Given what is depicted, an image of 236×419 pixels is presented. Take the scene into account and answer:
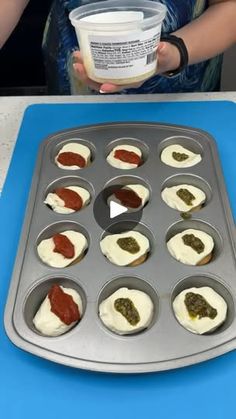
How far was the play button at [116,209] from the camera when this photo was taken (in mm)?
1031

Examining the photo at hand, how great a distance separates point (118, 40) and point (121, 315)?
52cm

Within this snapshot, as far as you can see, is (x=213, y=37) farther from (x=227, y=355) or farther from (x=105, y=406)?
(x=105, y=406)

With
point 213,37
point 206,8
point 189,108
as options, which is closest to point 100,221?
point 189,108

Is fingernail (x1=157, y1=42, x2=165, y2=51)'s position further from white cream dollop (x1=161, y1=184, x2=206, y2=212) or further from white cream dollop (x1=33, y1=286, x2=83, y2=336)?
white cream dollop (x1=33, y1=286, x2=83, y2=336)

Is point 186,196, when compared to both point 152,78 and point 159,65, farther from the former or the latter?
point 152,78

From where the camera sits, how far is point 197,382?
2.58 ft

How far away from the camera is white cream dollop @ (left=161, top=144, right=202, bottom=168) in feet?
3.76

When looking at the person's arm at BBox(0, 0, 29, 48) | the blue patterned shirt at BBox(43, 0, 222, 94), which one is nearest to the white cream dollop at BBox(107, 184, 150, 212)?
the blue patterned shirt at BBox(43, 0, 222, 94)

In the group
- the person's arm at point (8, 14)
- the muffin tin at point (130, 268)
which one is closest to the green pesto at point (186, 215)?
the muffin tin at point (130, 268)

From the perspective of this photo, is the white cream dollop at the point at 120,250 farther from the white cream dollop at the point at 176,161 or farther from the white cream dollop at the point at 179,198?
the white cream dollop at the point at 176,161

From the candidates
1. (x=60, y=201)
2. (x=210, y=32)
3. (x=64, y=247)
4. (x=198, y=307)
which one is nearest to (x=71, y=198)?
(x=60, y=201)

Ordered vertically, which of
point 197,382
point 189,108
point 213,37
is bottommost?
point 197,382

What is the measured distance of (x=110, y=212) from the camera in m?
1.04

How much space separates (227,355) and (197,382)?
7cm
